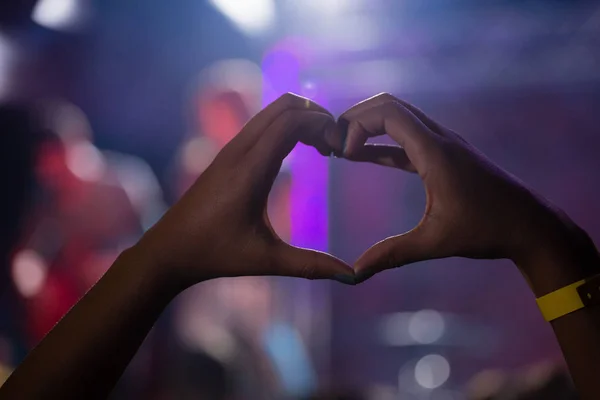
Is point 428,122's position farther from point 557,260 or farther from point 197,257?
point 197,257

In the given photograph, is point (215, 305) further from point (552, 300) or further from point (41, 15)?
point (552, 300)

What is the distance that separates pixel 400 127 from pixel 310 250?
0.18m

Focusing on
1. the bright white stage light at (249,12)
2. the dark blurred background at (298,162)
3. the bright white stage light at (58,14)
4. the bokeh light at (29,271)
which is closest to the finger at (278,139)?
the dark blurred background at (298,162)

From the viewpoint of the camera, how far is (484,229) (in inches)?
27.0

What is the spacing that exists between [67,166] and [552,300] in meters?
2.57

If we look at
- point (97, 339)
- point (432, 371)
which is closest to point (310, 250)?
point (97, 339)

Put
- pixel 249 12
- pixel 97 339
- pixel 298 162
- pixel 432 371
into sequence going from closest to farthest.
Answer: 1. pixel 97 339
2. pixel 249 12
3. pixel 432 371
4. pixel 298 162

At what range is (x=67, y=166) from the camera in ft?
9.27

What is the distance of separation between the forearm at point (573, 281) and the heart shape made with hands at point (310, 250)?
0.09 ft

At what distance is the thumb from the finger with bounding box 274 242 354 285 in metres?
0.02

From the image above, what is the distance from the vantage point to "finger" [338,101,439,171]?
0.69 meters

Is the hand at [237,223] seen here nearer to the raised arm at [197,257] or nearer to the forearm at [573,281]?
the raised arm at [197,257]

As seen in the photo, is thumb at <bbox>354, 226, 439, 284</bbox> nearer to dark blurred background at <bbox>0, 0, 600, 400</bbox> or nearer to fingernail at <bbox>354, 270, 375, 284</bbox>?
fingernail at <bbox>354, 270, 375, 284</bbox>

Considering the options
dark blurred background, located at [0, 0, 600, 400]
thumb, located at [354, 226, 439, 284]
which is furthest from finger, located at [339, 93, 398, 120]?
dark blurred background, located at [0, 0, 600, 400]
